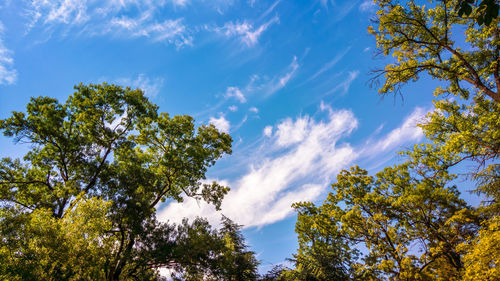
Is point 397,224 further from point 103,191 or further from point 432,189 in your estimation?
point 103,191

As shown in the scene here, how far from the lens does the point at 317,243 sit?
829 inches

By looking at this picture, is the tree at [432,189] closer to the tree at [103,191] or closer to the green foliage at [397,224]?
the green foliage at [397,224]

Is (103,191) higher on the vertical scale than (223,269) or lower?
higher

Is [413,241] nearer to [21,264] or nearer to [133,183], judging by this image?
[133,183]

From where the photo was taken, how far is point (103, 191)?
14953mm

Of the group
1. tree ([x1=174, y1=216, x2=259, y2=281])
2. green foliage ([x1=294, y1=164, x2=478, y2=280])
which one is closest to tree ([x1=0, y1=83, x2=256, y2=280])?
tree ([x1=174, y1=216, x2=259, y2=281])

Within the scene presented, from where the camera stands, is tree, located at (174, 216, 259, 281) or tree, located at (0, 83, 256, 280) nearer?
tree, located at (0, 83, 256, 280)

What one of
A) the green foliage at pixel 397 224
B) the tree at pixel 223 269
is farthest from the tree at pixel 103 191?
the green foliage at pixel 397 224

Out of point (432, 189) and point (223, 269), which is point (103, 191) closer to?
point (223, 269)

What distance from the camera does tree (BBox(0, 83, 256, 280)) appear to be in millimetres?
9750

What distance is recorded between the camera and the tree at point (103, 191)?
9750 millimetres

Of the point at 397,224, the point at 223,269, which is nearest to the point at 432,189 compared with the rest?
the point at 397,224

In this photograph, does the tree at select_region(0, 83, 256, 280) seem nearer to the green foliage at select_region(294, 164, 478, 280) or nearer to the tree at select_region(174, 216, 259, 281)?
the tree at select_region(174, 216, 259, 281)

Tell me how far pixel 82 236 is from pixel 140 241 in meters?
3.65
